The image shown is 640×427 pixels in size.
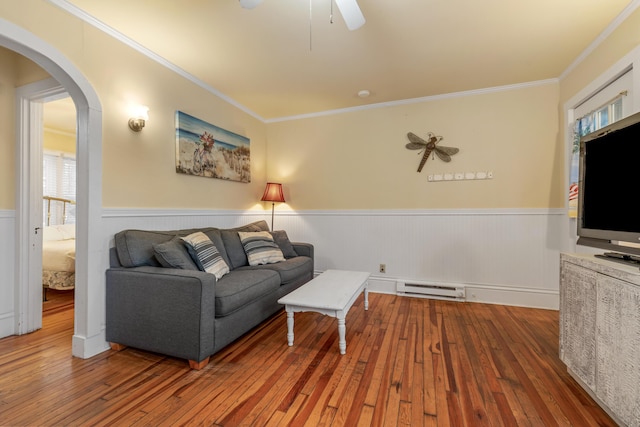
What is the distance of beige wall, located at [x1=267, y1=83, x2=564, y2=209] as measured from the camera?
312cm

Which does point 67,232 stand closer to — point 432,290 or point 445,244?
point 432,290

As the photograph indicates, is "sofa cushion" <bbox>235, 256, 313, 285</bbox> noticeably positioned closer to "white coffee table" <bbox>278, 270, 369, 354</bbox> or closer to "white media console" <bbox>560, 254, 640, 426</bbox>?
"white coffee table" <bbox>278, 270, 369, 354</bbox>

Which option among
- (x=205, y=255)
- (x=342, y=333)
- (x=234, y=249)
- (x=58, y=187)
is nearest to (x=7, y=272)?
(x=205, y=255)

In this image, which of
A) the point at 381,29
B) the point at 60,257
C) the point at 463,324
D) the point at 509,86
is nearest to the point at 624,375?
the point at 463,324

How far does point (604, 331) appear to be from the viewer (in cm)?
144

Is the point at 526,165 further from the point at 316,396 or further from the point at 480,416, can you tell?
the point at 316,396

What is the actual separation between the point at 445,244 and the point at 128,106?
357 cm

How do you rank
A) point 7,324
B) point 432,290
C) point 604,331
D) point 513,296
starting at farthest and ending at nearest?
1. point 432,290
2. point 513,296
3. point 7,324
4. point 604,331

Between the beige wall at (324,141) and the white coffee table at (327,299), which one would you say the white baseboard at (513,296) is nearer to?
the beige wall at (324,141)

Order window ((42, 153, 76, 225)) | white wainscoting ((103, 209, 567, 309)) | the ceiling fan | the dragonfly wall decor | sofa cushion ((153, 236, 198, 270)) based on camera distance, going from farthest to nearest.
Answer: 1. window ((42, 153, 76, 225))
2. the dragonfly wall decor
3. white wainscoting ((103, 209, 567, 309))
4. sofa cushion ((153, 236, 198, 270))
5. the ceiling fan

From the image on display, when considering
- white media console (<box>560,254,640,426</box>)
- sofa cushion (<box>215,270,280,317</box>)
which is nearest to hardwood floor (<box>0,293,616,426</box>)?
white media console (<box>560,254,640,426</box>)

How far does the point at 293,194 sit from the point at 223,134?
1.30 m

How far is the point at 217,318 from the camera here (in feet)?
6.53

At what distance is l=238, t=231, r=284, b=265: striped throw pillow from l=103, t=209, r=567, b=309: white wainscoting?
514 millimetres
